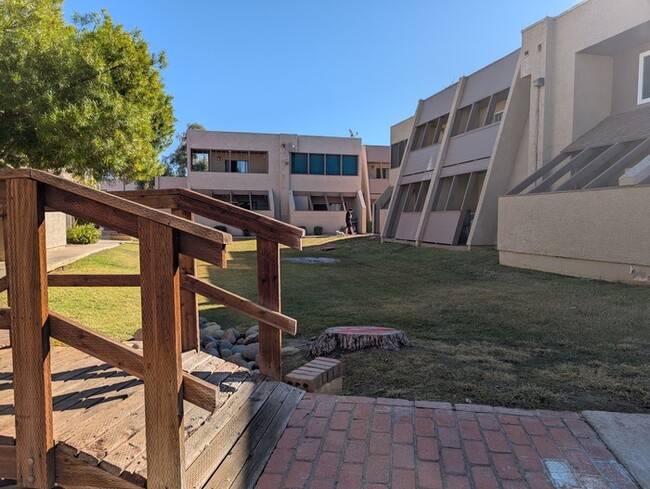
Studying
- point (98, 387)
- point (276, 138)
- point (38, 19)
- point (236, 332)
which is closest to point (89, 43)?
point (38, 19)

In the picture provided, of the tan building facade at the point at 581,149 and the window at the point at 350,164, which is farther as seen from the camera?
the window at the point at 350,164

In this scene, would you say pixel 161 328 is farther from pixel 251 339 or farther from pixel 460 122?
pixel 460 122

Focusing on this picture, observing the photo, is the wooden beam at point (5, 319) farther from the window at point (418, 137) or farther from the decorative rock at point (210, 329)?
the window at point (418, 137)

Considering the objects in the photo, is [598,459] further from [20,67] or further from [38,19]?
[38,19]

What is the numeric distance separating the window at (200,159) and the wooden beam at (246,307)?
32.2m

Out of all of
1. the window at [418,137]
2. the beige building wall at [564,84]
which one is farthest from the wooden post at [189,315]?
the window at [418,137]

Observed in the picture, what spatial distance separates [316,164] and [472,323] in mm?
29833

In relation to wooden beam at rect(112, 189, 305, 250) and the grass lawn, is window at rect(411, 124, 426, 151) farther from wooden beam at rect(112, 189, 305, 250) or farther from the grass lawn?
wooden beam at rect(112, 189, 305, 250)

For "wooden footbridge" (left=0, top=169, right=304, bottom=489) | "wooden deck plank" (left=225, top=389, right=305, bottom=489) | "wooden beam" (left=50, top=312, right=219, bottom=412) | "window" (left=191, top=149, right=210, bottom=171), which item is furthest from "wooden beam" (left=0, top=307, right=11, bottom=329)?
"window" (left=191, top=149, right=210, bottom=171)

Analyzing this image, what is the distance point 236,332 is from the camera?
5.98 m

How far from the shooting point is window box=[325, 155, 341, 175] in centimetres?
3582

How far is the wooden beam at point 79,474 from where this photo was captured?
7.30ft

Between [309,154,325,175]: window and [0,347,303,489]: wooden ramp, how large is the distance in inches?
1275

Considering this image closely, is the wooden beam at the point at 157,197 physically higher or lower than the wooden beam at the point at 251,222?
higher
